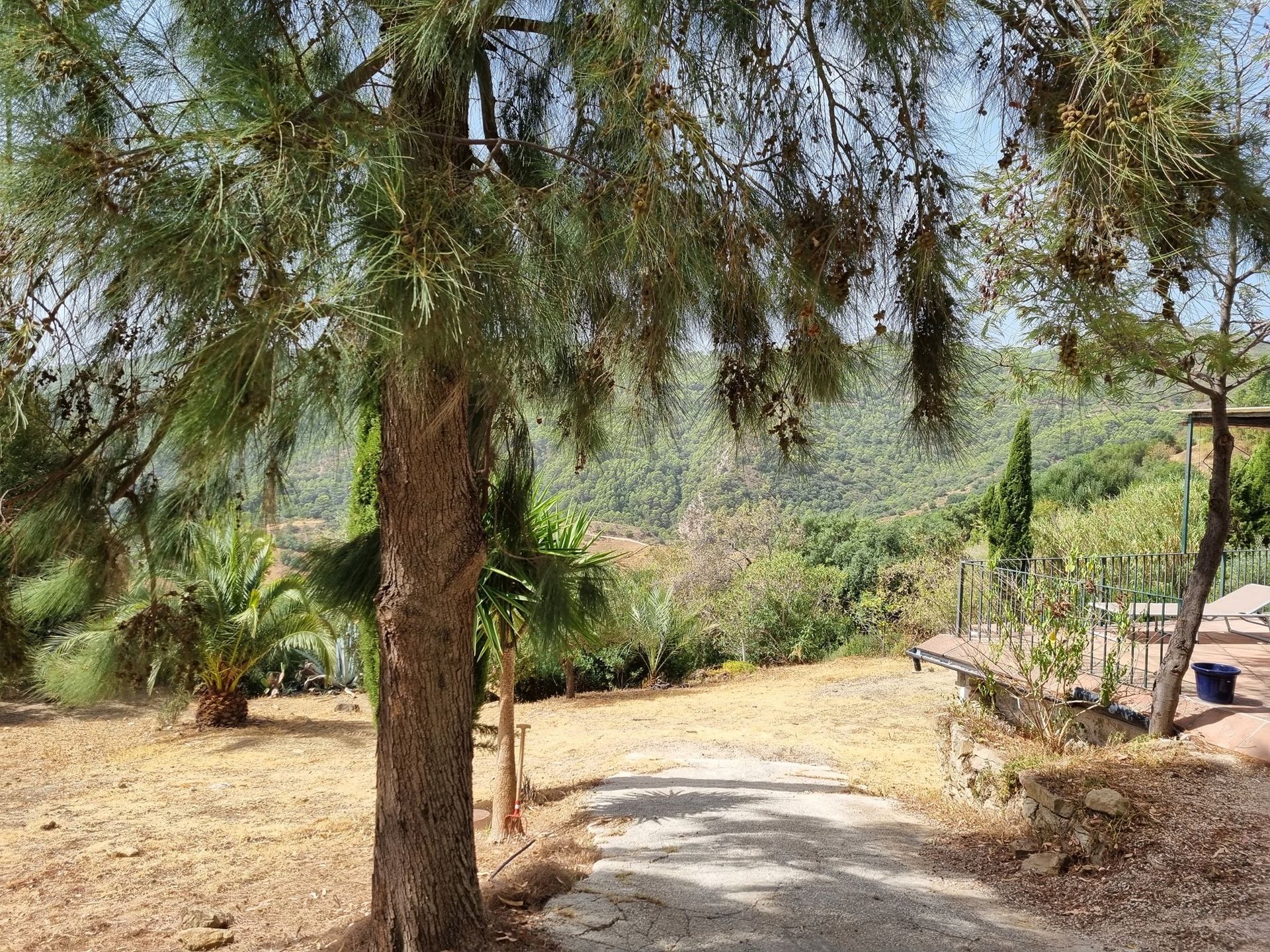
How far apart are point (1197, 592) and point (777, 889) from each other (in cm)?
284

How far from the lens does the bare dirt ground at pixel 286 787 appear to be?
4461 millimetres

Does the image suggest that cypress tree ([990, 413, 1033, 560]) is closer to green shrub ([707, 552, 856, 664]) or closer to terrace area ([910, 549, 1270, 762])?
green shrub ([707, 552, 856, 664])

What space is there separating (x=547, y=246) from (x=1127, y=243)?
1.48m

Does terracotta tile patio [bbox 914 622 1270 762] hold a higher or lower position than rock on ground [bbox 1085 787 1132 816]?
higher

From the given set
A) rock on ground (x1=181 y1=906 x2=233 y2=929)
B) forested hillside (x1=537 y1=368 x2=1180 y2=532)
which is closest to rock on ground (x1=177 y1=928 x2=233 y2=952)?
rock on ground (x1=181 y1=906 x2=233 y2=929)

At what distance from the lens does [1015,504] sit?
15.0 m

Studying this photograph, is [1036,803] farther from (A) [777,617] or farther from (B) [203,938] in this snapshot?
(A) [777,617]

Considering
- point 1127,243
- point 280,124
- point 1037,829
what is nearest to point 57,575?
point 280,124

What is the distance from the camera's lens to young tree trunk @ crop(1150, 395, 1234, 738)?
4.90 m

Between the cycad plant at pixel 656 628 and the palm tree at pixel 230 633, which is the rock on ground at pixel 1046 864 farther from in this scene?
the cycad plant at pixel 656 628

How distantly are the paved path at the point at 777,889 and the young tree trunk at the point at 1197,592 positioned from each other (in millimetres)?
1550

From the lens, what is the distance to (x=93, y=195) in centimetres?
180

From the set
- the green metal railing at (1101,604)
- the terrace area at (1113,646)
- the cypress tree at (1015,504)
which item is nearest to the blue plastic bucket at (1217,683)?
the terrace area at (1113,646)

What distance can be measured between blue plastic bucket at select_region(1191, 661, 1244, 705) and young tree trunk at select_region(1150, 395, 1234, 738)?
1.39ft
